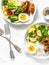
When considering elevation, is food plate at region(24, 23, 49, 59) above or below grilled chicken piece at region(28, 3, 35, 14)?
below

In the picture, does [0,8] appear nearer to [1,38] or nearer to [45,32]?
[1,38]

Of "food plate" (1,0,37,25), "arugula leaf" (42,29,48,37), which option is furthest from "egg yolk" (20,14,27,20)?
"arugula leaf" (42,29,48,37)

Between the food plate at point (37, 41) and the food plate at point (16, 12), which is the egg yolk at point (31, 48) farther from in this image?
the food plate at point (16, 12)

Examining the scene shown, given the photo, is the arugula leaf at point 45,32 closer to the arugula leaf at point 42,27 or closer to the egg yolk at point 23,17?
the arugula leaf at point 42,27

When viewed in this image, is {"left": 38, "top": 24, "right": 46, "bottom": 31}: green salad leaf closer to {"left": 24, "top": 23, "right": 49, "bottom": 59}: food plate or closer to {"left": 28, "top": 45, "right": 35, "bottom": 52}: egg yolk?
{"left": 24, "top": 23, "right": 49, "bottom": 59}: food plate

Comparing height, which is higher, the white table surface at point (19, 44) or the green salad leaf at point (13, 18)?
the green salad leaf at point (13, 18)

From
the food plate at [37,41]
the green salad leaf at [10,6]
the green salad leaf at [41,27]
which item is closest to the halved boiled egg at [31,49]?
the food plate at [37,41]

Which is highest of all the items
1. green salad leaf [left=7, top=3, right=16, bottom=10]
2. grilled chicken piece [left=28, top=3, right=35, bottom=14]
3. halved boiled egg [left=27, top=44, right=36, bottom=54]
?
green salad leaf [left=7, top=3, right=16, bottom=10]

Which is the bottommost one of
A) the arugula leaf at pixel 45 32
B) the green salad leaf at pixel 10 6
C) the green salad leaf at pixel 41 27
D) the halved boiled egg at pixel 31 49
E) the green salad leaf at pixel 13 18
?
the halved boiled egg at pixel 31 49
